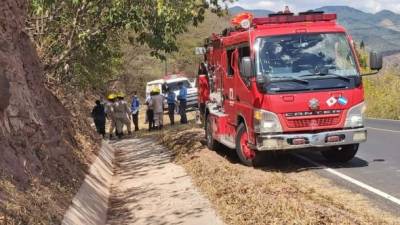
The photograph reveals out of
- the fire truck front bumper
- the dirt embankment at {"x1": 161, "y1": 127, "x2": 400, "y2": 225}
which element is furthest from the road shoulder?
the fire truck front bumper

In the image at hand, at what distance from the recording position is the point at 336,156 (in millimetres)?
12438

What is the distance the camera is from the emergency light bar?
11680 mm

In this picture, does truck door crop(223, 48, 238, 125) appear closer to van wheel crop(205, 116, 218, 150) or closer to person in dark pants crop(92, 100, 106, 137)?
van wheel crop(205, 116, 218, 150)

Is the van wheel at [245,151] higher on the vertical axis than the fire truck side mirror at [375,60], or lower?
lower

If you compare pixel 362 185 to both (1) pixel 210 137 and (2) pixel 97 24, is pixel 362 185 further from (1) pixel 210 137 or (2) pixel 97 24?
(2) pixel 97 24

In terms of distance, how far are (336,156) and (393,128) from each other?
8.45 meters

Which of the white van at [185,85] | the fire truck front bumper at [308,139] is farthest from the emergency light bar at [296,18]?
the white van at [185,85]

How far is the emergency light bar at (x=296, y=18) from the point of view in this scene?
11.7m

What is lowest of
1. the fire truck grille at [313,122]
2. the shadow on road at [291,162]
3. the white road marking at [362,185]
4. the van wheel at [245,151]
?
the shadow on road at [291,162]

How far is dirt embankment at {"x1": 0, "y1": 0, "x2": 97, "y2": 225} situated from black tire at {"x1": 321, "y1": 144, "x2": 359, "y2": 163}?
489cm

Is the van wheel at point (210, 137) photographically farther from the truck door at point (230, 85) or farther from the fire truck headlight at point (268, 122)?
the fire truck headlight at point (268, 122)

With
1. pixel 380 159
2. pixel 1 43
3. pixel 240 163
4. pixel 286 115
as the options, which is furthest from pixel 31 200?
pixel 380 159

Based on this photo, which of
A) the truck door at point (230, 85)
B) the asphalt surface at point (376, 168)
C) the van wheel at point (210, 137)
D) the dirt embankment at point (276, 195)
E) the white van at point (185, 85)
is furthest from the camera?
the white van at point (185, 85)

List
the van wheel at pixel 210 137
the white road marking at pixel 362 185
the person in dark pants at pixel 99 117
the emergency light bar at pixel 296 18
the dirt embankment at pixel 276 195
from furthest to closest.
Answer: the person in dark pants at pixel 99 117, the van wheel at pixel 210 137, the emergency light bar at pixel 296 18, the white road marking at pixel 362 185, the dirt embankment at pixel 276 195
